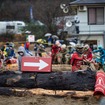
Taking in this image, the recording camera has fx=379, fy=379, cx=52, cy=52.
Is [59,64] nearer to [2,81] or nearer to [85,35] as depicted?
[2,81]

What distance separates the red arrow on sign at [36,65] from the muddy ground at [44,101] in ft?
4.72

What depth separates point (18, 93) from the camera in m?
11.2

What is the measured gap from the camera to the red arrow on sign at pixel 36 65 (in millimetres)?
12180

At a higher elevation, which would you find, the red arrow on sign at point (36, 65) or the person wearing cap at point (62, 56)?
the red arrow on sign at point (36, 65)

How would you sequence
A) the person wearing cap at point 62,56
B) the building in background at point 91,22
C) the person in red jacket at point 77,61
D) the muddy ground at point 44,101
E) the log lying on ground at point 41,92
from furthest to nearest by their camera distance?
the building in background at point 91,22 → the person wearing cap at point 62,56 → the person in red jacket at point 77,61 → the log lying on ground at point 41,92 → the muddy ground at point 44,101

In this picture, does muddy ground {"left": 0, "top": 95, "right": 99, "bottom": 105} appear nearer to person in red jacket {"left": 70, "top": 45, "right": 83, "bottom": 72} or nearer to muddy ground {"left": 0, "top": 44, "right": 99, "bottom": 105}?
muddy ground {"left": 0, "top": 44, "right": 99, "bottom": 105}

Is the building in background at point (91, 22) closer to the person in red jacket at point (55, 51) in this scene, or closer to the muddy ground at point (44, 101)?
the person in red jacket at point (55, 51)

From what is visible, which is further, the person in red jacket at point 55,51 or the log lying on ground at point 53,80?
the person in red jacket at point 55,51

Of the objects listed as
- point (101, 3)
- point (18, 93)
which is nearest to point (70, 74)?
point (18, 93)

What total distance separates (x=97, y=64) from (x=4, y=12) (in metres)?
49.4

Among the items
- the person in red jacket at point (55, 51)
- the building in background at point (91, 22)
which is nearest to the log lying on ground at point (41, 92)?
the person in red jacket at point (55, 51)

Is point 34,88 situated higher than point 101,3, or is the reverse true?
point 101,3

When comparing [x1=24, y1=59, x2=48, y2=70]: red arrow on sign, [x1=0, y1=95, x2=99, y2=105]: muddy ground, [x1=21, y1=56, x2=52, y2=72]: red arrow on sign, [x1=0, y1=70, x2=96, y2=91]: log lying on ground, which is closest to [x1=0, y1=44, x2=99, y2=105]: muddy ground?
[x1=0, y1=95, x2=99, y2=105]: muddy ground

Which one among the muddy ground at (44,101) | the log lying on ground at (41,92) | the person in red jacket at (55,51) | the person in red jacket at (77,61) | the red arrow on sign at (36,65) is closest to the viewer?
the muddy ground at (44,101)
